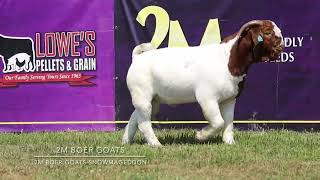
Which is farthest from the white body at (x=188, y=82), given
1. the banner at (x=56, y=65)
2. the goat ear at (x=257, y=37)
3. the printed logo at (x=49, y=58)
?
the printed logo at (x=49, y=58)

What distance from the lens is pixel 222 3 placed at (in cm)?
905

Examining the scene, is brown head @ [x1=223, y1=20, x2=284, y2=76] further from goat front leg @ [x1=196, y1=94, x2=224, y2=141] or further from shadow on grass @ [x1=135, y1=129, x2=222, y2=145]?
shadow on grass @ [x1=135, y1=129, x2=222, y2=145]

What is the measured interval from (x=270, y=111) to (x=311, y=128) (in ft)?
2.08

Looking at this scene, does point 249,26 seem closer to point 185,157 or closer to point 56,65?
point 185,157

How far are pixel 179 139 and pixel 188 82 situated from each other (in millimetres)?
1146

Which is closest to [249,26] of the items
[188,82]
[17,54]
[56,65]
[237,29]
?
[188,82]

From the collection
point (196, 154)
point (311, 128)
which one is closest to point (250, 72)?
point (311, 128)

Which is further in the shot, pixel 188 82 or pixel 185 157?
pixel 188 82

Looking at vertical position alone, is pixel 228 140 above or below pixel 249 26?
below

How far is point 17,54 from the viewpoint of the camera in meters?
9.76

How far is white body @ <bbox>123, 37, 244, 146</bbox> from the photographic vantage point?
7.24m

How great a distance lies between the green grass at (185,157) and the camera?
5.85 m

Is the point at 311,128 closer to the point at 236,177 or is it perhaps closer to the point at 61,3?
the point at 236,177
